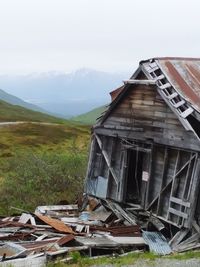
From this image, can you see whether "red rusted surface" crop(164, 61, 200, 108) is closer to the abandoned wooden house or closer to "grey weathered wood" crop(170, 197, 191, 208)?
the abandoned wooden house

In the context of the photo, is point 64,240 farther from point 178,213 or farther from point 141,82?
point 141,82

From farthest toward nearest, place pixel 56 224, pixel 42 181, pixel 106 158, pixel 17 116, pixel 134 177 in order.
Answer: pixel 17 116
pixel 42 181
pixel 134 177
pixel 106 158
pixel 56 224

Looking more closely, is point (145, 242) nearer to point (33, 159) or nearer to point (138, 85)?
point (138, 85)

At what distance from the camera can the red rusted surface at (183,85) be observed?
19.1 metres

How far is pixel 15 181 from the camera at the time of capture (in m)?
30.0

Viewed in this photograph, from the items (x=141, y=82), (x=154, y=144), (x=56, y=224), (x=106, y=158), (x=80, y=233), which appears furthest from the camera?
(x=106, y=158)

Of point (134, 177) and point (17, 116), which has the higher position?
point (17, 116)

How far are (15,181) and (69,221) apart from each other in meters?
9.73

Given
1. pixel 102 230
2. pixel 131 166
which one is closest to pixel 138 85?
pixel 131 166

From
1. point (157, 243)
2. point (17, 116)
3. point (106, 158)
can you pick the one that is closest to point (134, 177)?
point (106, 158)

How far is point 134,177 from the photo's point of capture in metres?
23.1

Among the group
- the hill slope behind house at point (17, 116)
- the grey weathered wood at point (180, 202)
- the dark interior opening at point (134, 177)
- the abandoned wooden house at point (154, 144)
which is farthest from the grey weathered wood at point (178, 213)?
the hill slope behind house at point (17, 116)

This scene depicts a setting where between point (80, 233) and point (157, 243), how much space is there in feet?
9.04

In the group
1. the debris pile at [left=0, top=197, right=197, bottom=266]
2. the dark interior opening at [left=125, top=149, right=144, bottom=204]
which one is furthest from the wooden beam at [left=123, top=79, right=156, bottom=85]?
the debris pile at [left=0, top=197, right=197, bottom=266]
